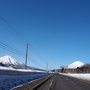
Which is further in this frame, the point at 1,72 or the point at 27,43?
the point at 27,43

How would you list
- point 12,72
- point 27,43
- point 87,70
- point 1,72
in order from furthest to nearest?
point 87,70 → point 27,43 → point 12,72 → point 1,72

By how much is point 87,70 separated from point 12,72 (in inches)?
4646

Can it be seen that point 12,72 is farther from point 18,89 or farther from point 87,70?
point 87,70

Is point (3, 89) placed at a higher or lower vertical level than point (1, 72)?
lower

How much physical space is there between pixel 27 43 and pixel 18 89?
34.6 metres

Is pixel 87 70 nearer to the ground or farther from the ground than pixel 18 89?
farther from the ground

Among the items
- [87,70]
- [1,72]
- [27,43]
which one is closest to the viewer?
[1,72]

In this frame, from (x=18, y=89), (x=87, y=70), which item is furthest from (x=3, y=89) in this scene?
(x=87, y=70)

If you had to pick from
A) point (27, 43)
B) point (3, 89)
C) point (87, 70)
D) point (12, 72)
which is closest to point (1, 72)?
point (12, 72)

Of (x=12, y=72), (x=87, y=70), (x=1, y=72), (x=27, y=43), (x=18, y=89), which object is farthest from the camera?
(x=87, y=70)

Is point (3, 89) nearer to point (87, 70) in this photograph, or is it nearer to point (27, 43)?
point (27, 43)

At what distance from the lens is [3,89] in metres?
8.74

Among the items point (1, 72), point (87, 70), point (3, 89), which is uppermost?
point (87, 70)

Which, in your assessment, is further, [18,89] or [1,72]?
[1,72]
